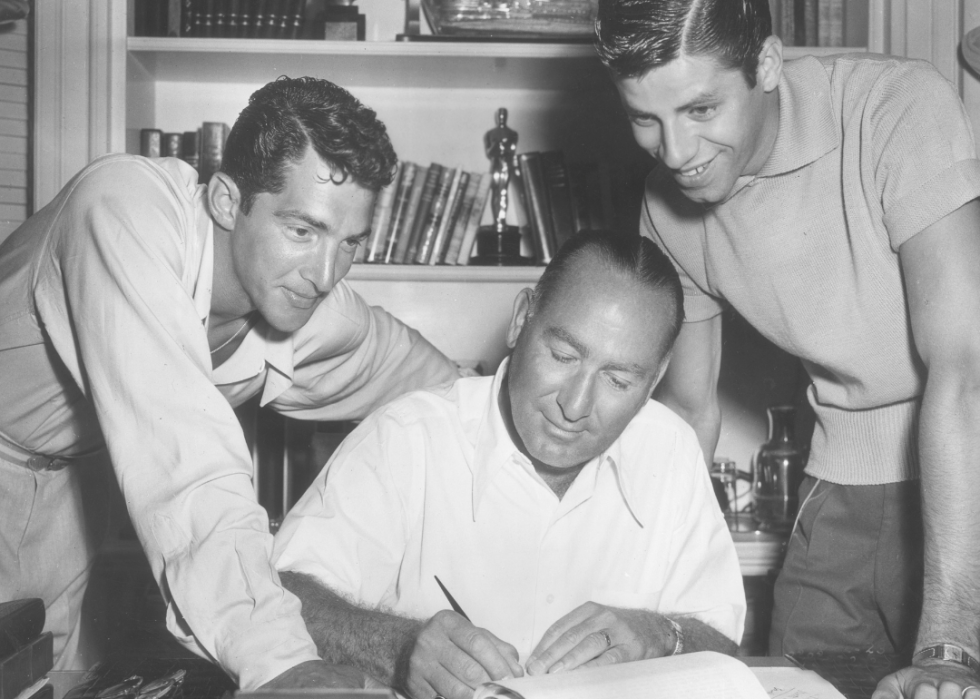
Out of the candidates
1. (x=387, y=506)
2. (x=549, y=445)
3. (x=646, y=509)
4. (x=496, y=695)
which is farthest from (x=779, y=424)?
(x=496, y=695)

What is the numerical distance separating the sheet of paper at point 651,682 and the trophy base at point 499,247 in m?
1.58

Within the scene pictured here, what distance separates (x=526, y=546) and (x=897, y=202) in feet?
2.63

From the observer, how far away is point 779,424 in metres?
2.57

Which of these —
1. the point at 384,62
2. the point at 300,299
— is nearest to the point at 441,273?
the point at 384,62

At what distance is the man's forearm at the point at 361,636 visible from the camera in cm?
116

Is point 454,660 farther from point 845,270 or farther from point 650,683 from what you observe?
point 845,270

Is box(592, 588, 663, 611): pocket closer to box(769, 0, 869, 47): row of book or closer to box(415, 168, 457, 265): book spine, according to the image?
box(415, 168, 457, 265): book spine

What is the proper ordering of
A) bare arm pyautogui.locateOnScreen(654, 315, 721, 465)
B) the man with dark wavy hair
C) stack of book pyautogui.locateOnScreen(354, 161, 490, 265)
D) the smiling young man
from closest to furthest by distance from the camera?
the man with dark wavy hair → the smiling young man → bare arm pyautogui.locateOnScreen(654, 315, 721, 465) → stack of book pyautogui.locateOnScreen(354, 161, 490, 265)

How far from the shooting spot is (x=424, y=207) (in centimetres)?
251

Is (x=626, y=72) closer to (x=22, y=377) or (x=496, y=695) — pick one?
(x=496, y=695)

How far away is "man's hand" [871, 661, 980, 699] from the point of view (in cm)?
104

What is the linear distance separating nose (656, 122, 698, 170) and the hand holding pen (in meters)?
0.76

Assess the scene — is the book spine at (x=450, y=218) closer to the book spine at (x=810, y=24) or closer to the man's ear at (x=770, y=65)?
the book spine at (x=810, y=24)

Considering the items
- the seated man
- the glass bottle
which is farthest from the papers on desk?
the glass bottle
